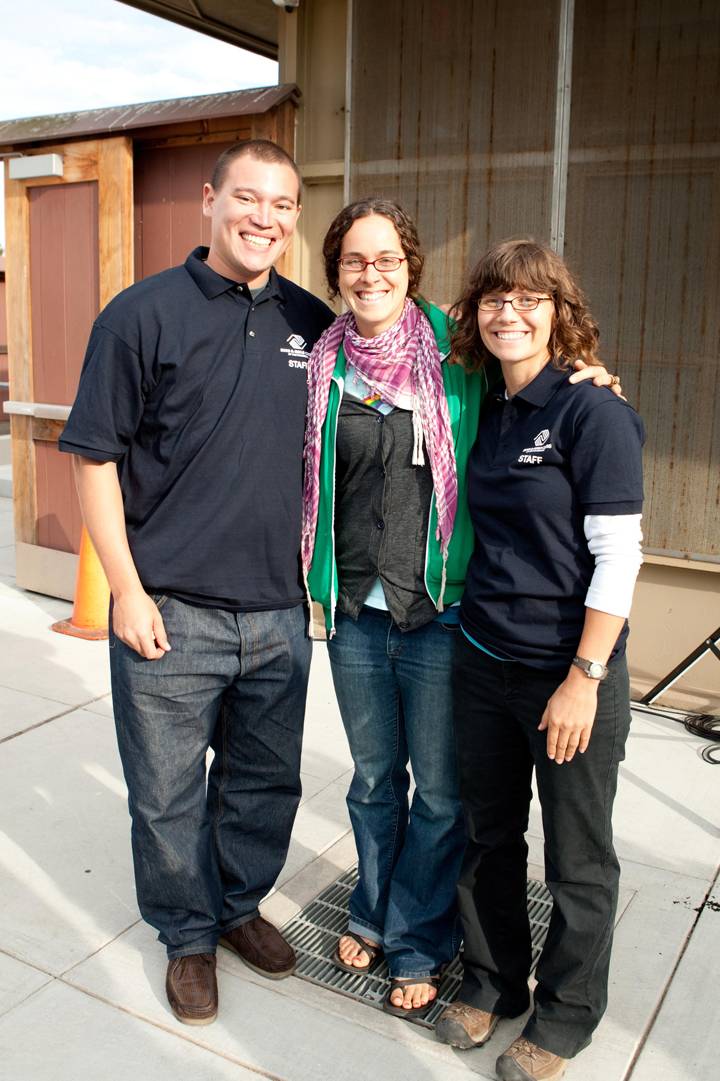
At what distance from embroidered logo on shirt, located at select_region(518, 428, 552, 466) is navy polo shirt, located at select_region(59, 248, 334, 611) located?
0.68 m

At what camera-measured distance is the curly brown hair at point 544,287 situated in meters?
2.35

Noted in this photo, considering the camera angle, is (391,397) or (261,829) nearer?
(391,397)

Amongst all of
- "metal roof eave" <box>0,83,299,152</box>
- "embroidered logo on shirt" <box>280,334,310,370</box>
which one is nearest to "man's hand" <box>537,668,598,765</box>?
"embroidered logo on shirt" <box>280,334,310,370</box>

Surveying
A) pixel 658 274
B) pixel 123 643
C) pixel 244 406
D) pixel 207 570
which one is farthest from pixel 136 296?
pixel 658 274

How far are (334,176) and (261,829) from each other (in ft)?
12.0

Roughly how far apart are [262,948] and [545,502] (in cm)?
156

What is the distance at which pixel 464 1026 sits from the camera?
8.69ft

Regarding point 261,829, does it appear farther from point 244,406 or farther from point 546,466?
point 546,466

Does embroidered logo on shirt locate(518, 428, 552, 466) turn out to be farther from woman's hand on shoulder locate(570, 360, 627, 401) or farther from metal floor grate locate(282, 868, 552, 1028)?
metal floor grate locate(282, 868, 552, 1028)

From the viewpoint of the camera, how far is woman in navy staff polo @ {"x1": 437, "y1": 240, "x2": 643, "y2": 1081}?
7.40ft

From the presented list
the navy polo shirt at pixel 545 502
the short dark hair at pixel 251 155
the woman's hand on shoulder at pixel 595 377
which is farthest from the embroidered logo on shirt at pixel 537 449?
the short dark hair at pixel 251 155

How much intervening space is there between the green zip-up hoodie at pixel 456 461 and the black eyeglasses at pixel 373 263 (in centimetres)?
22

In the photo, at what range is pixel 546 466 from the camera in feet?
7.56

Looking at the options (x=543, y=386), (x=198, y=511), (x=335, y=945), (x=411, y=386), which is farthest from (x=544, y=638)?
(x=335, y=945)
